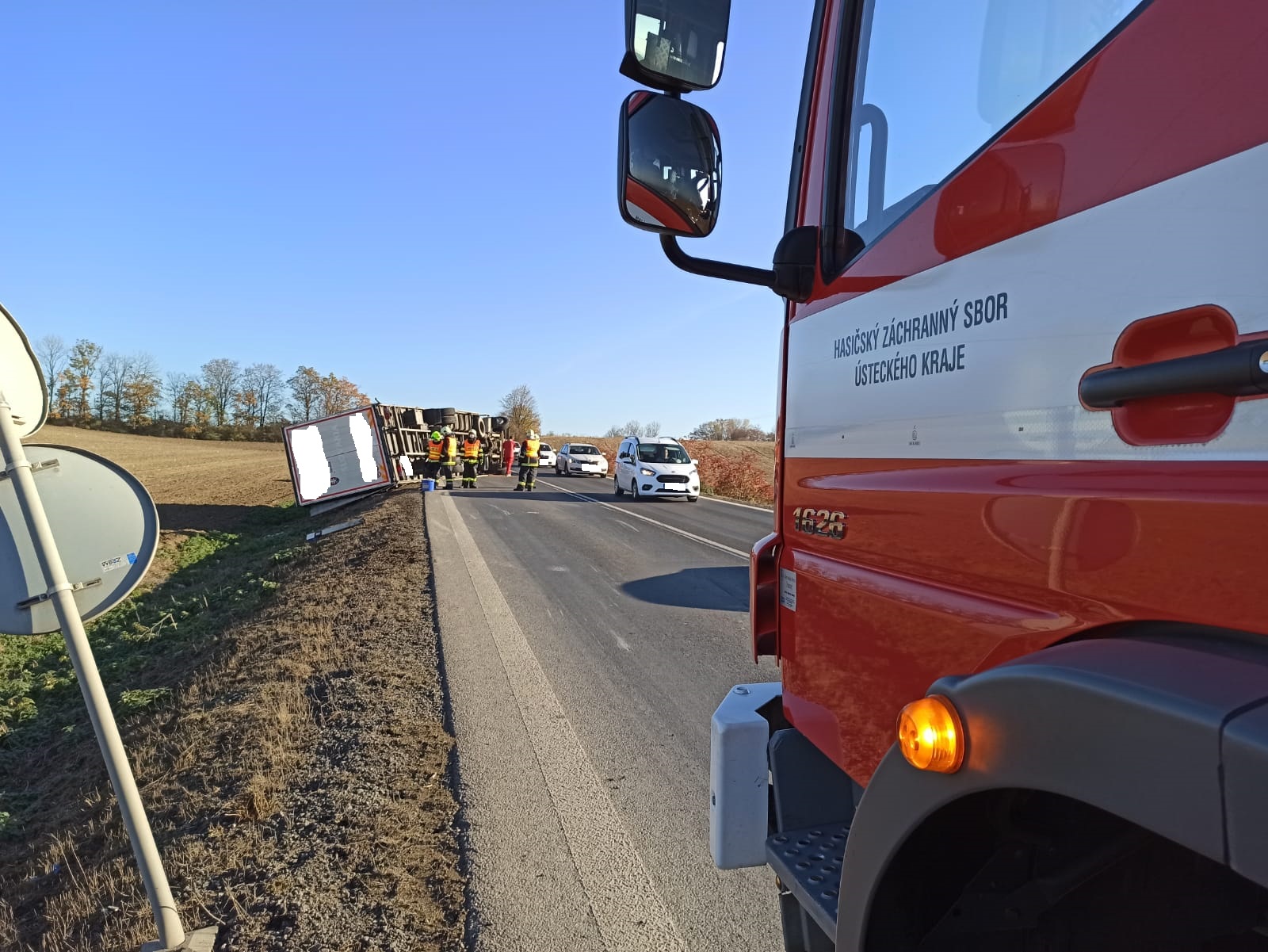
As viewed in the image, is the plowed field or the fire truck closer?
the fire truck

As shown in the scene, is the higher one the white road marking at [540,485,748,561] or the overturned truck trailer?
the overturned truck trailer

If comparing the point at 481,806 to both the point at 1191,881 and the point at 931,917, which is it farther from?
the point at 1191,881

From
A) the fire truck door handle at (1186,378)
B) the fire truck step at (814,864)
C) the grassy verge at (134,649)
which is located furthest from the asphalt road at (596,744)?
the grassy verge at (134,649)

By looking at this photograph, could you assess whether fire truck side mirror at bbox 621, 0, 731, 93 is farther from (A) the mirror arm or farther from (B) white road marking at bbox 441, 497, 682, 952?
(B) white road marking at bbox 441, 497, 682, 952

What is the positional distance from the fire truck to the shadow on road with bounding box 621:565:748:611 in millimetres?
6132

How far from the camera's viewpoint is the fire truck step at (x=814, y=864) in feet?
5.62

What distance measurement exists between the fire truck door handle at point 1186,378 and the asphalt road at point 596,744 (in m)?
2.48

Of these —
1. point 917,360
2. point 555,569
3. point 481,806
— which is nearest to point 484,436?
point 555,569

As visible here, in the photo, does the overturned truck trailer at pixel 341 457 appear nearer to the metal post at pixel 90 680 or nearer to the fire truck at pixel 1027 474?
the metal post at pixel 90 680

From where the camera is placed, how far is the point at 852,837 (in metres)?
1.43

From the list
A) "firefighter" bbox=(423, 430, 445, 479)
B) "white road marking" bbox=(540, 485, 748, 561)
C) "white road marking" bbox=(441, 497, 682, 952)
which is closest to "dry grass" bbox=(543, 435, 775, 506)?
"white road marking" bbox=(540, 485, 748, 561)

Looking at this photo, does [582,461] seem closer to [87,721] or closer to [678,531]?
[678,531]

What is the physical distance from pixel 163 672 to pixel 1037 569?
9046 mm

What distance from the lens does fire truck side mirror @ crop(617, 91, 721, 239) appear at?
6.68 feet
